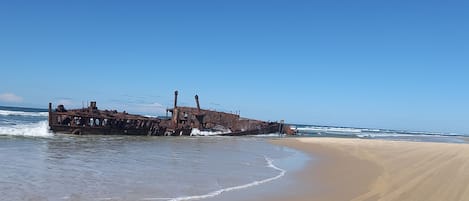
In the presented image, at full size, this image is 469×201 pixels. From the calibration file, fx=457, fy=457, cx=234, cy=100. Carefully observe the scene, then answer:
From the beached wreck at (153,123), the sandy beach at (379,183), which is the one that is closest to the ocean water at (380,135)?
the beached wreck at (153,123)

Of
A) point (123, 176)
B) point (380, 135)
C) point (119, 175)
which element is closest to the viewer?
point (123, 176)

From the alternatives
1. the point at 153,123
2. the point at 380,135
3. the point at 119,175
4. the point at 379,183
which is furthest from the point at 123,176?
the point at 380,135

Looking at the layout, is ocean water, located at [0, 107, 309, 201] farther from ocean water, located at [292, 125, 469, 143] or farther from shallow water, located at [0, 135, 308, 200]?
ocean water, located at [292, 125, 469, 143]

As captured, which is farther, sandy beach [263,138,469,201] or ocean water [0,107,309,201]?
sandy beach [263,138,469,201]

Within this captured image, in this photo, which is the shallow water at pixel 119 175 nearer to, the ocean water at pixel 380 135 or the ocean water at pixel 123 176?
the ocean water at pixel 123 176

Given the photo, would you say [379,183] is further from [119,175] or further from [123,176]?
[119,175]

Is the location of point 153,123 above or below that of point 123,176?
above

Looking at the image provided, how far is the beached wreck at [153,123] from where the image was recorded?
27547 millimetres

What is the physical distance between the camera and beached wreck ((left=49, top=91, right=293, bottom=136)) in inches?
1085

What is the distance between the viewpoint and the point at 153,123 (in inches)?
1248

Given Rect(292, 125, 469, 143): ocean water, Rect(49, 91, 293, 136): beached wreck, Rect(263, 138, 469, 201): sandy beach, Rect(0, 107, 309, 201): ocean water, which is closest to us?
Rect(0, 107, 309, 201): ocean water

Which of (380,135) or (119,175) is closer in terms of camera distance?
(119,175)

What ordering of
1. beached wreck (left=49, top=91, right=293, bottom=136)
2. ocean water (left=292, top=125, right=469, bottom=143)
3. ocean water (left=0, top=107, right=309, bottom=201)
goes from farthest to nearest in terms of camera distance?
ocean water (left=292, top=125, right=469, bottom=143)
beached wreck (left=49, top=91, right=293, bottom=136)
ocean water (left=0, top=107, right=309, bottom=201)

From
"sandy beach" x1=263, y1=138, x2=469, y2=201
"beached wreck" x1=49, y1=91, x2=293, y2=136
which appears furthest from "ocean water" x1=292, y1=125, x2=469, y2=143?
"sandy beach" x1=263, y1=138, x2=469, y2=201
